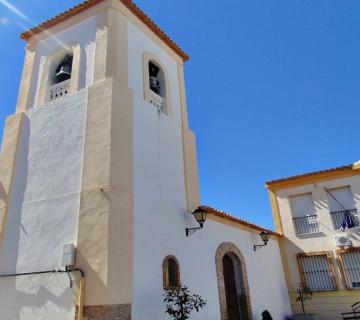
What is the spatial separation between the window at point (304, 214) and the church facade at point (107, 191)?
340 cm

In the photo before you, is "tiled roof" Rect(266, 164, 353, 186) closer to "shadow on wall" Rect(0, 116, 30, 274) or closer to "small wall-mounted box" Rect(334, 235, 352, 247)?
"small wall-mounted box" Rect(334, 235, 352, 247)

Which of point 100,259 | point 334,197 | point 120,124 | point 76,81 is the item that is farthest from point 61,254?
point 334,197

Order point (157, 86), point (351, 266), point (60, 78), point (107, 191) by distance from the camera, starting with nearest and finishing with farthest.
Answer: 1. point (107, 191)
2. point (60, 78)
3. point (157, 86)
4. point (351, 266)

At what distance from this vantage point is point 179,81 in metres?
11.8

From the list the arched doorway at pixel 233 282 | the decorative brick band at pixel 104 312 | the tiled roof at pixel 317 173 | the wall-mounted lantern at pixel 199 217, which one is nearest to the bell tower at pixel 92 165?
the decorative brick band at pixel 104 312

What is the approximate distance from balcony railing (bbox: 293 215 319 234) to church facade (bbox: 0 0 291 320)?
3.32m

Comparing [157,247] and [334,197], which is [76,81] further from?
[334,197]

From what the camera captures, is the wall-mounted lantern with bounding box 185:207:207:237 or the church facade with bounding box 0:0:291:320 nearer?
the church facade with bounding box 0:0:291:320

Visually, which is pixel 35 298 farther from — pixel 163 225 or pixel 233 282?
pixel 233 282

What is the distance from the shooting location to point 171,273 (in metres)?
7.97

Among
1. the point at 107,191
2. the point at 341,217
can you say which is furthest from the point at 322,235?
the point at 107,191

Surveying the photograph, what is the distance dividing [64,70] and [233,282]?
8.27 metres

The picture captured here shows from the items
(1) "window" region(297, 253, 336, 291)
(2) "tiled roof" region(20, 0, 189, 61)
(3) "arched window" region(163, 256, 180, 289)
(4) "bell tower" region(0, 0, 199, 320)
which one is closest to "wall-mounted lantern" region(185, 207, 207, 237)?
(4) "bell tower" region(0, 0, 199, 320)

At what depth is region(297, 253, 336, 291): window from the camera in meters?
13.1
